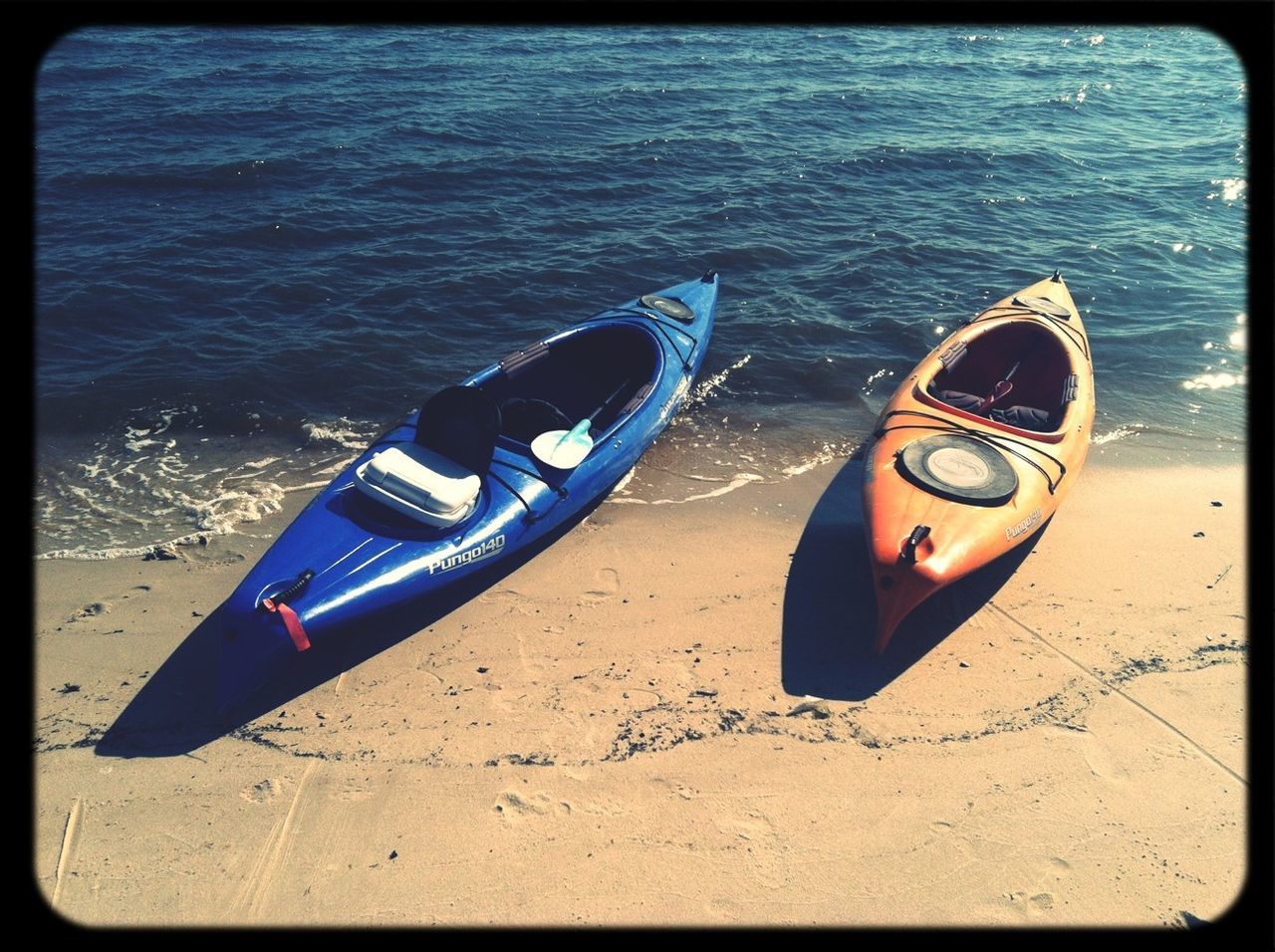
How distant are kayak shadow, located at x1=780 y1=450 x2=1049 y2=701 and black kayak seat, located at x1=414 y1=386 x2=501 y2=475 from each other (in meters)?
2.86

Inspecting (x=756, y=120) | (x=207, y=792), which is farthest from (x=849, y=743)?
(x=756, y=120)

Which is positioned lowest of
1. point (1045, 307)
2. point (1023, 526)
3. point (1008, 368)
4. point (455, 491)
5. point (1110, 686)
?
point (1110, 686)

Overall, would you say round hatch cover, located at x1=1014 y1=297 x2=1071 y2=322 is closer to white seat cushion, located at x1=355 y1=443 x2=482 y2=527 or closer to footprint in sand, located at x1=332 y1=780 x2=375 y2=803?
white seat cushion, located at x1=355 y1=443 x2=482 y2=527

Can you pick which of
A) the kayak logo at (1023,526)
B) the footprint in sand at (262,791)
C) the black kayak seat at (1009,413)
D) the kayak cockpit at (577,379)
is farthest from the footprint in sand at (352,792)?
the black kayak seat at (1009,413)

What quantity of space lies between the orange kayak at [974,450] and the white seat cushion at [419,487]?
10.9 ft

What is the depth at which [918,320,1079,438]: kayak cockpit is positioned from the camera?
955 cm

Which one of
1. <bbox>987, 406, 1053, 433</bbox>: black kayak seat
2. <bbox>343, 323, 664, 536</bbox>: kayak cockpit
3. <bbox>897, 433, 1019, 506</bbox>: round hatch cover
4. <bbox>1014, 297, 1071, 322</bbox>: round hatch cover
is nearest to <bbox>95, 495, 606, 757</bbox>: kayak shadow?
<bbox>343, 323, 664, 536</bbox>: kayak cockpit

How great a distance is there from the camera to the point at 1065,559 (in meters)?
8.07

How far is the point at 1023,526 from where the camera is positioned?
7473 mm

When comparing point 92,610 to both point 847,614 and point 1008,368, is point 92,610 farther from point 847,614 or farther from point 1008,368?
point 1008,368

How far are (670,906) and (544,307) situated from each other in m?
9.11

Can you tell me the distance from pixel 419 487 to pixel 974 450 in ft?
15.8

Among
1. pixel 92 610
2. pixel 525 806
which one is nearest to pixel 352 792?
pixel 525 806
